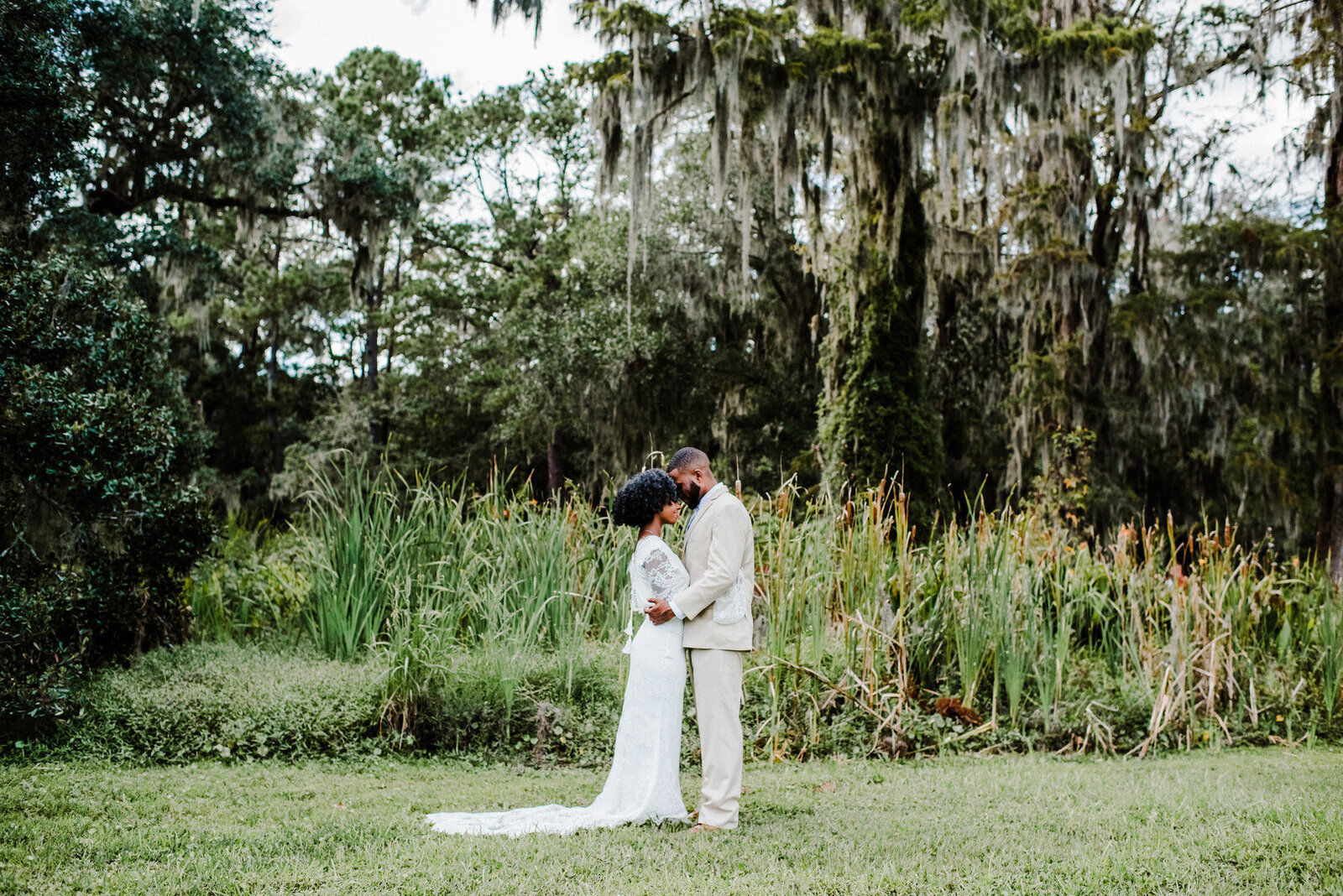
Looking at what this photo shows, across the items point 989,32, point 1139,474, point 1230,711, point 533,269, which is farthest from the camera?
point 533,269

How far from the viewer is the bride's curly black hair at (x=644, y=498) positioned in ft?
13.4

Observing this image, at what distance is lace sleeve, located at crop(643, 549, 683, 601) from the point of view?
3.99 m

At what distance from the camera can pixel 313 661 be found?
6484 millimetres

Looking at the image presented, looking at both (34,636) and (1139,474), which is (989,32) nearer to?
(1139,474)

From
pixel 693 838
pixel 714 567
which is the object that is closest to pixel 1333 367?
pixel 714 567

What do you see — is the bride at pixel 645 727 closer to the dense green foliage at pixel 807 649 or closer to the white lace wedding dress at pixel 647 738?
the white lace wedding dress at pixel 647 738

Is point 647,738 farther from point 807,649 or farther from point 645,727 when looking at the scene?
point 807,649

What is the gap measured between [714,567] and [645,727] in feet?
2.30

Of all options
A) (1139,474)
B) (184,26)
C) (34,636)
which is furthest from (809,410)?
(34,636)

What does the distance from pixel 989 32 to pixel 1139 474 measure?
346 inches

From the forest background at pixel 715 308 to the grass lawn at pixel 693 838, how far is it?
2.78 ft

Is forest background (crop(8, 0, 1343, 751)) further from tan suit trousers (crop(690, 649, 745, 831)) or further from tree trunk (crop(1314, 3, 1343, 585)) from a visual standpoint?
tan suit trousers (crop(690, 649, 745, 831))

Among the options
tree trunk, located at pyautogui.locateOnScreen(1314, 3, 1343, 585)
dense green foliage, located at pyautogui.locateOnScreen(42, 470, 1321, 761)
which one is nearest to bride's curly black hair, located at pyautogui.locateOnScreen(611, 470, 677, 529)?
dense green foliage, located at pyautogui.locateOnScreen(42, 470, 1321, 761)

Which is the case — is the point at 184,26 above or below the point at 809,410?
above
